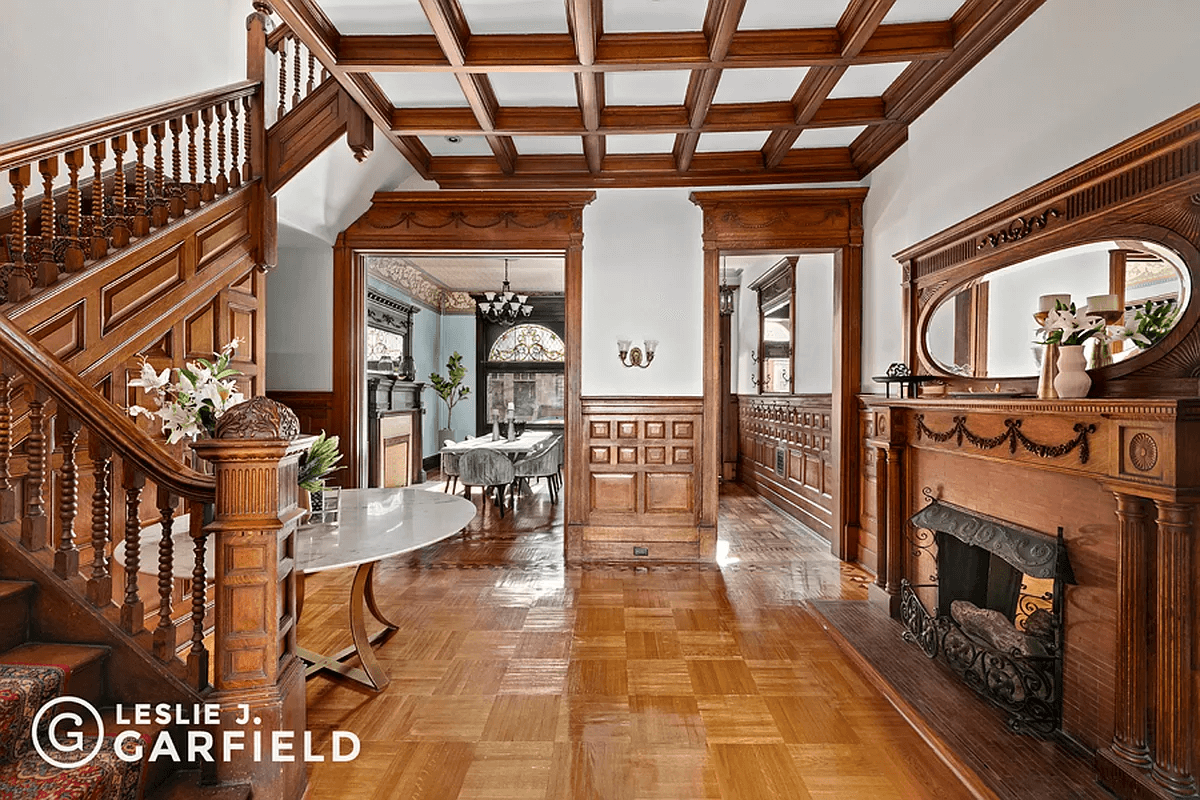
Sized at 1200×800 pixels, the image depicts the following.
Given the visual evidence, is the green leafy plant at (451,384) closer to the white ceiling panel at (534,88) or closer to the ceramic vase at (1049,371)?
the white ceiling panel at (534,88)

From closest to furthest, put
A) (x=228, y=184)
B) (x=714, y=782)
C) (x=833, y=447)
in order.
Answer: (x=714, y=782), (x=228, y=184), (x=833, y=447)

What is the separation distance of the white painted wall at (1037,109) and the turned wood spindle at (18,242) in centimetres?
385

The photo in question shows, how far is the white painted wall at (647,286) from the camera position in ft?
16.0

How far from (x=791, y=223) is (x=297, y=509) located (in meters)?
4.14

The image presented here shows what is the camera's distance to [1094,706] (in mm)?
2146

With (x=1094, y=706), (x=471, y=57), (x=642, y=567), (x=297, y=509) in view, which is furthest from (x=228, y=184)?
(x=1094, y=706)

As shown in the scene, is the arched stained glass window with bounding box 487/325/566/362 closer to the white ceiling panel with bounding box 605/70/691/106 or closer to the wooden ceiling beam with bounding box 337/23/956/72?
the white ceiling panel with bounding box 605/70/691/106

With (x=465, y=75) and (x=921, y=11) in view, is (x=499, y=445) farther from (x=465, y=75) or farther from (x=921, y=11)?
(x=921, y=11)

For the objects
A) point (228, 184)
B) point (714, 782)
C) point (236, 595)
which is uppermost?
point (228, 184)

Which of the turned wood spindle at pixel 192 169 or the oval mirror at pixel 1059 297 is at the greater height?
the turned wood spindle at pixel 192 169

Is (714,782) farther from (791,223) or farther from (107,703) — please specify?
(791,223)

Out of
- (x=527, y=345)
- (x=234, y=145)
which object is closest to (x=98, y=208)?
(x=234, y=145)

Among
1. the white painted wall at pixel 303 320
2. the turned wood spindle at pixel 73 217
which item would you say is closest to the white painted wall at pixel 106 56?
the turned wood spindle at pixel 73 217

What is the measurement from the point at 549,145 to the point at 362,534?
127 inches
